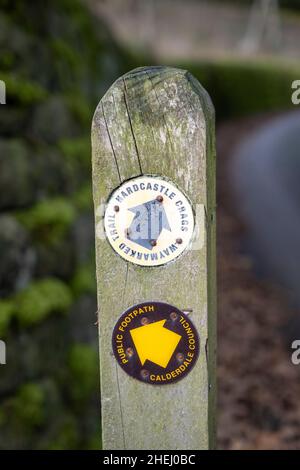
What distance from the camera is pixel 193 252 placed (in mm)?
1568

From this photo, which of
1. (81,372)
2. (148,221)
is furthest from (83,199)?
(148,221)

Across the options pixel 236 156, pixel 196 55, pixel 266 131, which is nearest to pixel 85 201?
pixel 236 156

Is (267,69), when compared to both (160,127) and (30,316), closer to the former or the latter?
(30,316)

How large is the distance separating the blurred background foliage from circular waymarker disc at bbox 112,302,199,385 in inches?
80.1

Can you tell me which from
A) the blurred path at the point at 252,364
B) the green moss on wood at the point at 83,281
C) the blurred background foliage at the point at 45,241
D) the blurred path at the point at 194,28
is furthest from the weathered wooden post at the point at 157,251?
the blurred path at the point at 194,28

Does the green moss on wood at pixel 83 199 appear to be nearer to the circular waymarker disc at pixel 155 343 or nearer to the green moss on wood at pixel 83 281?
the green moss on wood at pixel 83 281

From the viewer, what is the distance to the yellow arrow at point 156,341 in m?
1.60

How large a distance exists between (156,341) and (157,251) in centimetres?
25

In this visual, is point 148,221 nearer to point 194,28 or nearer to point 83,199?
point 83,199

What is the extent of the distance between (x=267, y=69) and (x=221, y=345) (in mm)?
19948

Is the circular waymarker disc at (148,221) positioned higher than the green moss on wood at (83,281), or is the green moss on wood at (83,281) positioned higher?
the circular waymarker disc at (148,221)

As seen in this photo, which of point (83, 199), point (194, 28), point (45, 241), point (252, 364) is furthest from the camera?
point (194, 28)

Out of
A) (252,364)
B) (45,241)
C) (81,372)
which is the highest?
(45,241)

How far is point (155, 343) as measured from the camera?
161cm
